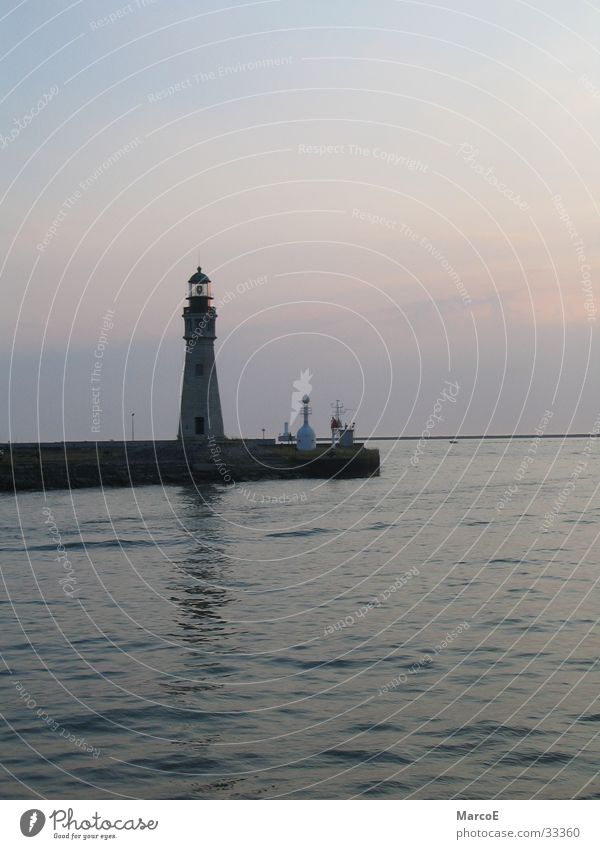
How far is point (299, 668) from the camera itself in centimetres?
1833

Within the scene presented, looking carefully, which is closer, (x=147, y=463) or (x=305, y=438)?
(x=147, y=463)

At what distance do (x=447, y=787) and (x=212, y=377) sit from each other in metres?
67.0

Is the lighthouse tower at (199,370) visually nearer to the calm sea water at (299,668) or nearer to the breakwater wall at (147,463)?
the breakwater wall at (147,463)

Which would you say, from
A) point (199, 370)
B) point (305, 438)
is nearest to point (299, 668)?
point (199, 370)

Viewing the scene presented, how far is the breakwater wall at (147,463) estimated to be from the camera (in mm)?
72000
